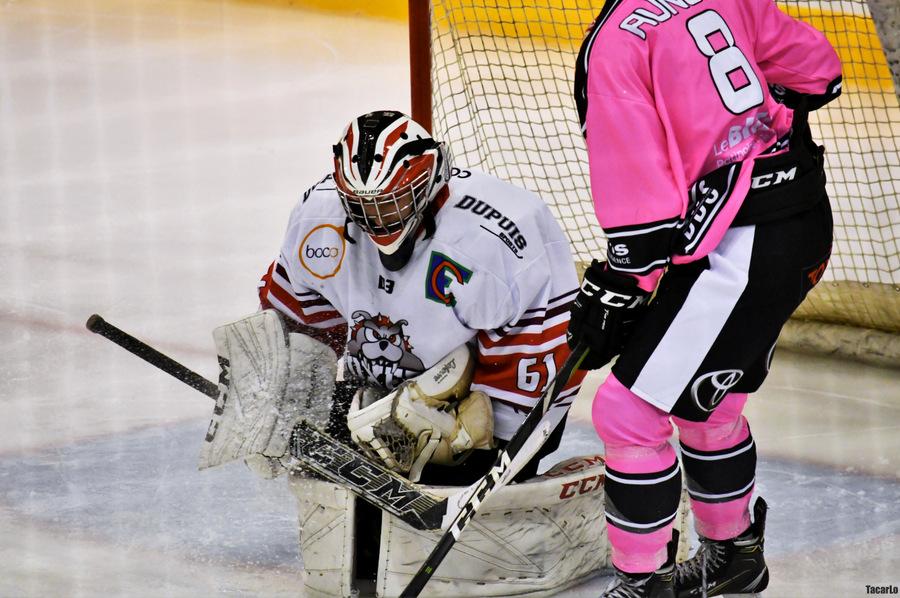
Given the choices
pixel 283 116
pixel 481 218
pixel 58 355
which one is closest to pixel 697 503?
pixel 481 218

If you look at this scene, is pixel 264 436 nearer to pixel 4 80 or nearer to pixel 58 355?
pixel 58 355

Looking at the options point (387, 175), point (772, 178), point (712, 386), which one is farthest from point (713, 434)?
point (387, 175)

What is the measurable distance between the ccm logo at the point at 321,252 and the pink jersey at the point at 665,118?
2.09 ft

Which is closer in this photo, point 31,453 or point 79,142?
point 31,453

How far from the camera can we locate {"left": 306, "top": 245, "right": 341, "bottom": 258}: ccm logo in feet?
8.49

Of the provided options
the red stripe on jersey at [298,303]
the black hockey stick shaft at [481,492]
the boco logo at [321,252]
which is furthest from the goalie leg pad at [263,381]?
the black hockey stick shaft at [481,492]

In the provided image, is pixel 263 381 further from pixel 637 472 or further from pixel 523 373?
pixel 637 472

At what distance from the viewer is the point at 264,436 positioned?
8.32ft

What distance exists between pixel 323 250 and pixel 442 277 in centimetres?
25

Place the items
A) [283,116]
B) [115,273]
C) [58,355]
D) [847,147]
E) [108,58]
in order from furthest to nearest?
[108,58], [283,116], [847,147], [115,273], [58,355]

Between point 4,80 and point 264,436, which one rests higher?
point 4,80

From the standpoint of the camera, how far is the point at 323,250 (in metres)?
2.60

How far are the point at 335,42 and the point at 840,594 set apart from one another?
14.3 feet

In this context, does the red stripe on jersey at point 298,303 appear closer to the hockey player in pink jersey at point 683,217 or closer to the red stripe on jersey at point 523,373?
the red stripe on jersey at point 523,373
